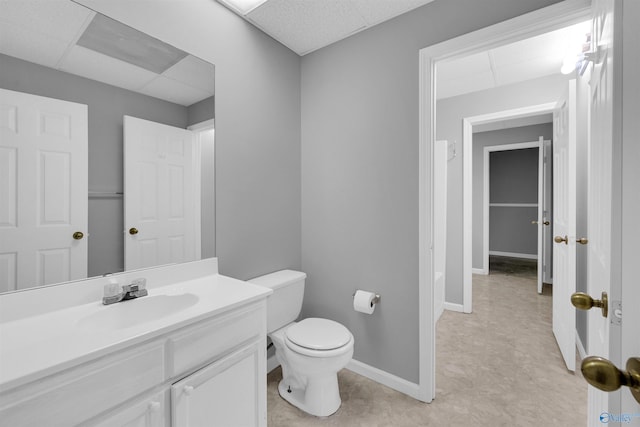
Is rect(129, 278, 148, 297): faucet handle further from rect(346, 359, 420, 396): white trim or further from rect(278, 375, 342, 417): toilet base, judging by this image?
rect(346, 359, 420, 396): white trim

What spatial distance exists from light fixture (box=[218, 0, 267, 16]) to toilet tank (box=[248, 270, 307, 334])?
169 cm

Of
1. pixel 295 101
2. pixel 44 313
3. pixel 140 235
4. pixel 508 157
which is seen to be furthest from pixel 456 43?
pixel 508 157

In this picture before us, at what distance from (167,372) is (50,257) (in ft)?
2.23

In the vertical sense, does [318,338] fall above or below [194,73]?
below

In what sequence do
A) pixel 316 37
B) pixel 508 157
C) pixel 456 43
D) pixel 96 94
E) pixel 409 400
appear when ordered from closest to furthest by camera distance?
pixel 96 94
pixel 456 43
pixel 409 400
pixel 316 37
pixel 508 157

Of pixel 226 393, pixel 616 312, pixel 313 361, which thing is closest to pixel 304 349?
pixel 313 361

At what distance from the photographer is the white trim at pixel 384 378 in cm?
172

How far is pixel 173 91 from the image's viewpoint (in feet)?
4.89

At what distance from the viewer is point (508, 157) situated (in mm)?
5961

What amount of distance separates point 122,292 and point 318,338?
100cm

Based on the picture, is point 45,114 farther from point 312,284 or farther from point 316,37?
point 312,284

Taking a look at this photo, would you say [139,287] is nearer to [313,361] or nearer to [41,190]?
[41,190]

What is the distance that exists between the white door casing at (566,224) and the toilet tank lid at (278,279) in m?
1.87

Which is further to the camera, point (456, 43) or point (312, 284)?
point (312, 284)
